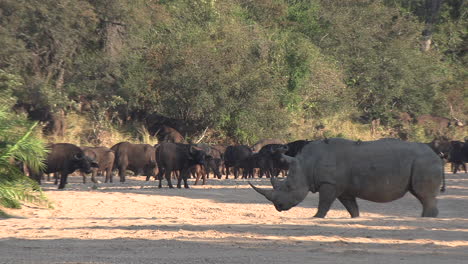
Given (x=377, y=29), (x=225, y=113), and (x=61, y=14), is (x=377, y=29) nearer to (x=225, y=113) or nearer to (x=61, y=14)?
(x=225, y=113)

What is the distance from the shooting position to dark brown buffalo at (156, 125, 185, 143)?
35.7m

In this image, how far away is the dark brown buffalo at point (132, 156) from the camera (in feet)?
91.6

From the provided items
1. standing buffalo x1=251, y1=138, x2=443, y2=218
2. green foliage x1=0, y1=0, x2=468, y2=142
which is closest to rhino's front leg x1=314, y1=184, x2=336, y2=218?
standing buffalo x1=251, y1=138, x2=443, y2=218

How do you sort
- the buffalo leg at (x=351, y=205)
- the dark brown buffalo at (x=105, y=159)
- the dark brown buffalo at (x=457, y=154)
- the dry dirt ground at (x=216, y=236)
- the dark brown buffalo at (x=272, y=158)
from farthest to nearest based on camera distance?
the dark brown buffalo at (x=457, y=154), the dark brown buffalo at (x=272, y=158), the dark brown buffalo at (x=105, y=159), the buffalo leg at (x=351, y=205), the dry dirt ground at (x=216, y=236)

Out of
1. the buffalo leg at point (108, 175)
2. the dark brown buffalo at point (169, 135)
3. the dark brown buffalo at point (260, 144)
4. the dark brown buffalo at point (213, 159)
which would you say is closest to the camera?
the buffalo leg at point (108, 175)

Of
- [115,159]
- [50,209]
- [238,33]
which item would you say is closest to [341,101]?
[238,33]

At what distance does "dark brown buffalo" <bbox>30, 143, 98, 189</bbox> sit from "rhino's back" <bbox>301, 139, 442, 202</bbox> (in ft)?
31.2

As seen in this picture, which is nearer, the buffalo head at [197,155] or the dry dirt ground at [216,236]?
the dry dirt ground at [216,236]

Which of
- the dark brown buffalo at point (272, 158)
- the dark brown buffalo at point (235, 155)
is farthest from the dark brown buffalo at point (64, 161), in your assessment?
the dark brown buffalo at point (235, 155)

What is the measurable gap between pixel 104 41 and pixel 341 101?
12.6 metres

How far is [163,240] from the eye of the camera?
12.0m

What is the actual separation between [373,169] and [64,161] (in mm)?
10561

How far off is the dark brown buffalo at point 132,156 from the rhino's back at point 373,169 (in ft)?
43.0

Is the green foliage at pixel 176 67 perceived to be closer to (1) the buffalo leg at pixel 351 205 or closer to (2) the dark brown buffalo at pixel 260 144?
(2) the dark brown buffalo at pixel 260 144
